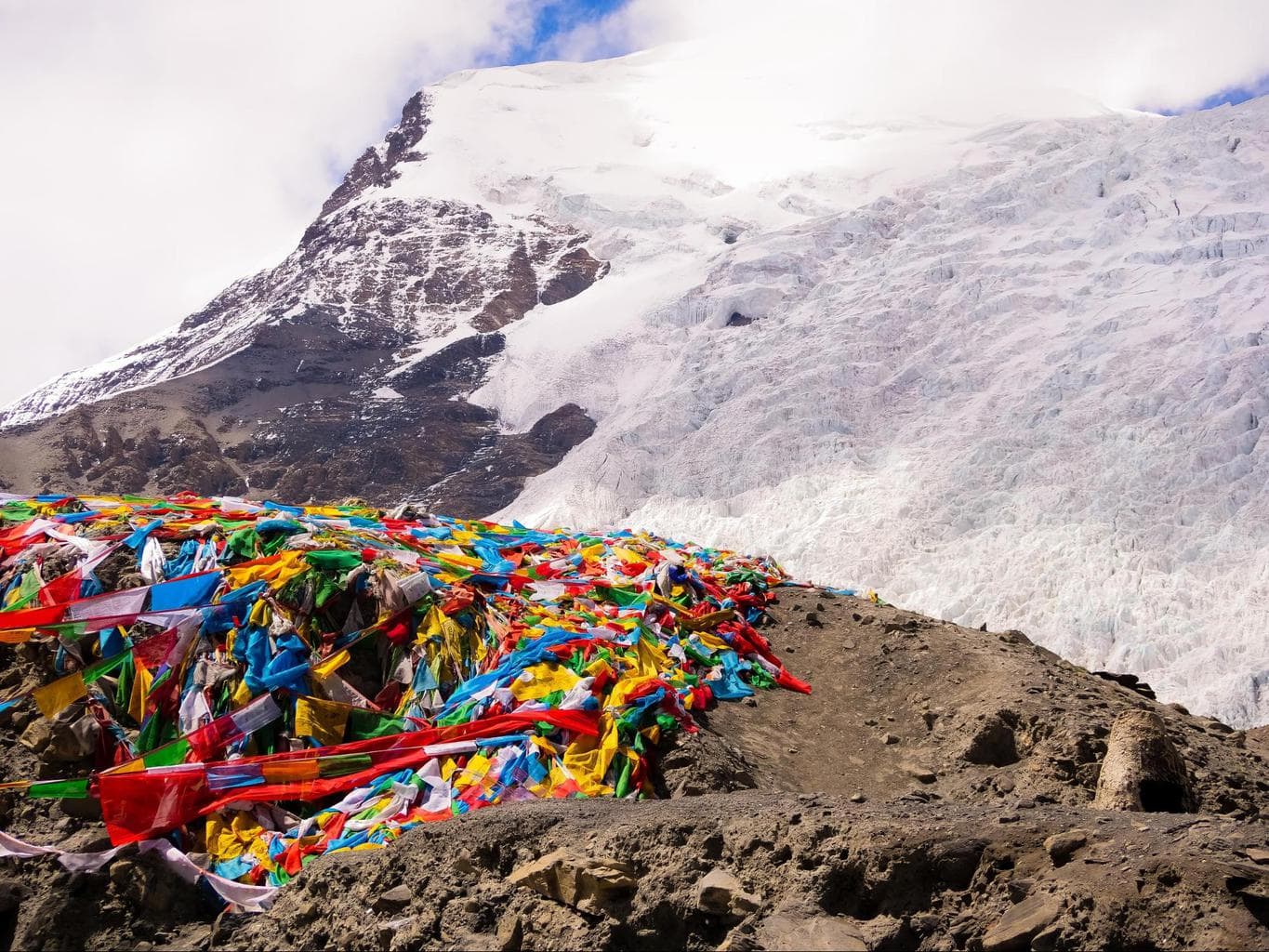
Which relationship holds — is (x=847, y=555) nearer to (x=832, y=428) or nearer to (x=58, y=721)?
(x=832, y=428)

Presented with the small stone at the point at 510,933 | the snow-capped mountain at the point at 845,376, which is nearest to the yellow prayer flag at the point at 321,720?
the small stone at the point at 510,933

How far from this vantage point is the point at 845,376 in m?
33.2

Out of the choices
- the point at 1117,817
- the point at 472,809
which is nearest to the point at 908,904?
the point at 1117,817

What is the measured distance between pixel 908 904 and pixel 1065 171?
139 ft

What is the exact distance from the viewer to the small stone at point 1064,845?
3.65 meters

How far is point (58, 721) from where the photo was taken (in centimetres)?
613

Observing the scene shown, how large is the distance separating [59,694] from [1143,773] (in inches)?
312

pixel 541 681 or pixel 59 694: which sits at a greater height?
pixel 59 694

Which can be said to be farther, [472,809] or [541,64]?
[541,64]

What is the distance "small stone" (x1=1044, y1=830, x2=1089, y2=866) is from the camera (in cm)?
365

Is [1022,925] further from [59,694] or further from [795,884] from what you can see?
[59,694]

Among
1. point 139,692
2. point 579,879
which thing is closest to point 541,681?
point 139,692

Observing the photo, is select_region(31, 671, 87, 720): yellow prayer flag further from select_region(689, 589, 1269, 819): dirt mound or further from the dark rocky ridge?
the dark rocky ridge

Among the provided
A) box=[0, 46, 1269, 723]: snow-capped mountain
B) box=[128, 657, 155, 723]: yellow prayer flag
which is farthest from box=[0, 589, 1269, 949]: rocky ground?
box=[0, 46, 1269, 723]: snow-capped mountain
